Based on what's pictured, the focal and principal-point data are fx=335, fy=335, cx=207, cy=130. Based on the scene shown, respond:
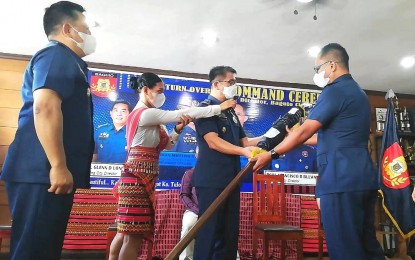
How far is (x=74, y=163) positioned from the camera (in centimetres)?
112

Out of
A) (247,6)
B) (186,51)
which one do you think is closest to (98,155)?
(186,51)

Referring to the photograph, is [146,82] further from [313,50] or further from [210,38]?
[313,50]

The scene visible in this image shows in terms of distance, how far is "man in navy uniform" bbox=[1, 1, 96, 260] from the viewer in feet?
3.25

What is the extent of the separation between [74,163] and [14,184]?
7.2 inches

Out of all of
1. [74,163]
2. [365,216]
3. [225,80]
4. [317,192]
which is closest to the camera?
[74,163]

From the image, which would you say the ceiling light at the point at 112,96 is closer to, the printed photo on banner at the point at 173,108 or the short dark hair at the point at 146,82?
the printed photo on banner at the point at 173,108

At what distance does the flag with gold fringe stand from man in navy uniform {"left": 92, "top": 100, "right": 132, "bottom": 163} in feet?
10.6

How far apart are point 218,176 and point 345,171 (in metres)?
0.60

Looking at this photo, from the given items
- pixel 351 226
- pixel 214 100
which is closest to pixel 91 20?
pixel 214 100

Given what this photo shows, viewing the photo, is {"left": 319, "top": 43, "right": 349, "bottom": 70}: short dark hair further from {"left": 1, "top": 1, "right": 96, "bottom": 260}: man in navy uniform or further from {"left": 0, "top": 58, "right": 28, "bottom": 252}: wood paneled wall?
{"left": 0, "top": 58, "right": 28, "bottom": 252}: wood paneled wall

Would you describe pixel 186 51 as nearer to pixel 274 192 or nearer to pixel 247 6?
pixel 247 6

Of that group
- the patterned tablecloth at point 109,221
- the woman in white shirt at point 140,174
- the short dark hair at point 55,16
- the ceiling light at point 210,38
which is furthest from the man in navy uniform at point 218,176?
the patterned tablecloth at point 109,221

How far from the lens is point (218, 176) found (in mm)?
1709

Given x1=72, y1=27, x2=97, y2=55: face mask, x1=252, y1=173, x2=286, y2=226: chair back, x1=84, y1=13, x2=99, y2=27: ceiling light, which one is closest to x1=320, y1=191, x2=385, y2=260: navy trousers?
x1=72, y1=27, x2=97, y2=55: face mask
